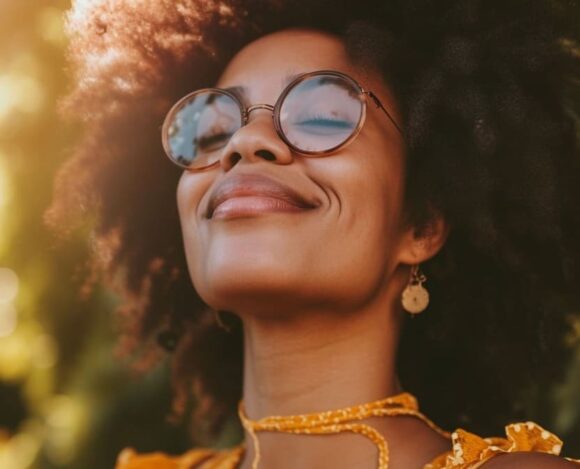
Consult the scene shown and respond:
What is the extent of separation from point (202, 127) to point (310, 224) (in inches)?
18.2

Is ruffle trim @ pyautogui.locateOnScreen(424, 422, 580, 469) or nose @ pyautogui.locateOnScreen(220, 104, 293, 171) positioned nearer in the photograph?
ruffle trim @ pyautogui.locateOnScreen(424, 422, 580, 469)

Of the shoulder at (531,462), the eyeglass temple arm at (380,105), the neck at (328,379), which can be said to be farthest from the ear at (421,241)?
the shoulder at (531,462)

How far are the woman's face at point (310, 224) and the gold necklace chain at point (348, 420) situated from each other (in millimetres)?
265

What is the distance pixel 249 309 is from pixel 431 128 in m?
0.65

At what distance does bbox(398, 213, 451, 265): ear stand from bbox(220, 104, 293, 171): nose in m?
0.41

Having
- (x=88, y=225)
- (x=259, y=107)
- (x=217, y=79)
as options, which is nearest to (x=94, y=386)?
(x=88, y=225)

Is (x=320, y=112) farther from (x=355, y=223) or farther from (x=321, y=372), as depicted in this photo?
(x=321, y=372)

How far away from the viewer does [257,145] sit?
246 cm

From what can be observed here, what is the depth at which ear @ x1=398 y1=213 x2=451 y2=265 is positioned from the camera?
2.65 meters

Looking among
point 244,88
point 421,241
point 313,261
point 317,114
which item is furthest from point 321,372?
point 244,88

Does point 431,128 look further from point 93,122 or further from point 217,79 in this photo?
point 93,122

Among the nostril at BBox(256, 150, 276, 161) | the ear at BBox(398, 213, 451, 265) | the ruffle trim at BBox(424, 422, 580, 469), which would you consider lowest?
the ruffle trim at BBox(424, 422, 580, 469)

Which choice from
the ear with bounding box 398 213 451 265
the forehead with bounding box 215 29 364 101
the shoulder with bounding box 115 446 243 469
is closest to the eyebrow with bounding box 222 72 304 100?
the forehead with bounding box 215 29 364 101

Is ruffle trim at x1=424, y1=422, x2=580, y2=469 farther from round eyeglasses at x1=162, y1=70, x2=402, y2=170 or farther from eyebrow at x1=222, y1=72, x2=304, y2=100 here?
eyebrow at x1=222, y1=72, x2=304, y2=100
